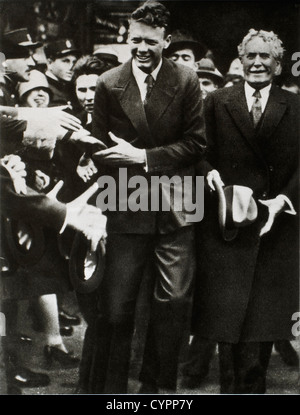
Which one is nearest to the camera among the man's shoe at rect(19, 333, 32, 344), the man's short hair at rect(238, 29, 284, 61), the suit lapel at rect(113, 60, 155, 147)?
the suit lapel at rect(113, 60, 155, 147)

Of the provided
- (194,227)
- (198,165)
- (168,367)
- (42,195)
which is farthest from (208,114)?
(168,367)

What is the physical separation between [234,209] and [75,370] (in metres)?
1.70

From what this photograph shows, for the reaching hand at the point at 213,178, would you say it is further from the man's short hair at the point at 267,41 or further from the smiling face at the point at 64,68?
the smiling face at the point at 64,68

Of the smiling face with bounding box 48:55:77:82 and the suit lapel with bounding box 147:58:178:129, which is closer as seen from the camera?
the suit lapel with bounding box 147:58:178:129

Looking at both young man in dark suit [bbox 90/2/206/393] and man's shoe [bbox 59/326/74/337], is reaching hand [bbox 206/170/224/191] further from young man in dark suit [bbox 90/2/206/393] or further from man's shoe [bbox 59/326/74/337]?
man's shoe [bbox 59/326/74/337]

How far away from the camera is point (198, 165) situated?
274 inches

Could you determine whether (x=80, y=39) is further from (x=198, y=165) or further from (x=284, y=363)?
(x=284, y=363)

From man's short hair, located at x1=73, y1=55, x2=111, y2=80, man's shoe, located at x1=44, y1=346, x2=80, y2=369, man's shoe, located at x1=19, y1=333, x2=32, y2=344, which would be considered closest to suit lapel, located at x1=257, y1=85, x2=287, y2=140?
man's short hair, located at x1=73, y1=55, x2=111, y2=80

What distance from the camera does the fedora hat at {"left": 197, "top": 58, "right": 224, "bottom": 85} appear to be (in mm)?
6992

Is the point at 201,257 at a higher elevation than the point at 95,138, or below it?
below

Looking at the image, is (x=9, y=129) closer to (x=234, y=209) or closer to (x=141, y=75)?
(x=141, y=75)

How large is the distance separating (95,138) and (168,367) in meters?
1.78

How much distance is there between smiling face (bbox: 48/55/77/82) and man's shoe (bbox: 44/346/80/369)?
6.62 ft
